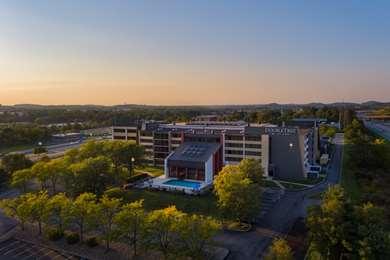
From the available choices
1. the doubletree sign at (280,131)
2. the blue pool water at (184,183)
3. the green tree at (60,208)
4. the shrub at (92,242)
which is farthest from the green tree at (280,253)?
the doubletree sign at (280,131)

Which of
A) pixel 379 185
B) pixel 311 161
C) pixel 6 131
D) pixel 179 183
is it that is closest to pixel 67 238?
pixel 179 183

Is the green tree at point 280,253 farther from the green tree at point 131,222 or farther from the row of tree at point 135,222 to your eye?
the green tree at point 131,222

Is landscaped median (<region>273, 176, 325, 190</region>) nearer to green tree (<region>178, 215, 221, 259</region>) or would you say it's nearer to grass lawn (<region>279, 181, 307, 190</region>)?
grass lawn (<region>279, 181, 307, 190</region>)

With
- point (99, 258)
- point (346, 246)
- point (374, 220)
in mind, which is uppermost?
point (374, 220)

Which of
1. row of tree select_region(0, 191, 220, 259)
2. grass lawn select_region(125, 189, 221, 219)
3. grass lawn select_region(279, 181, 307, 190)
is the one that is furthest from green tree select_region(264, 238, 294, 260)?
grass lawn select_region(279, 181, 307, 190)

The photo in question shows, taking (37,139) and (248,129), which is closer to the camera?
(248,129)

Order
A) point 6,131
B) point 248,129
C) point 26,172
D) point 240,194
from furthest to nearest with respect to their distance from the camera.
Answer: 1. point 6,131
2. point 248,129
3. point 26,172
4. point 240,194

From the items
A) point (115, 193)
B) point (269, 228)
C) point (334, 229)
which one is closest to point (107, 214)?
point (115, 193)

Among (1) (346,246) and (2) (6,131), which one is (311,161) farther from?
(2) (6,131)

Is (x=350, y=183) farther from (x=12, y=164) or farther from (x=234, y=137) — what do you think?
(x=12, y=164)
